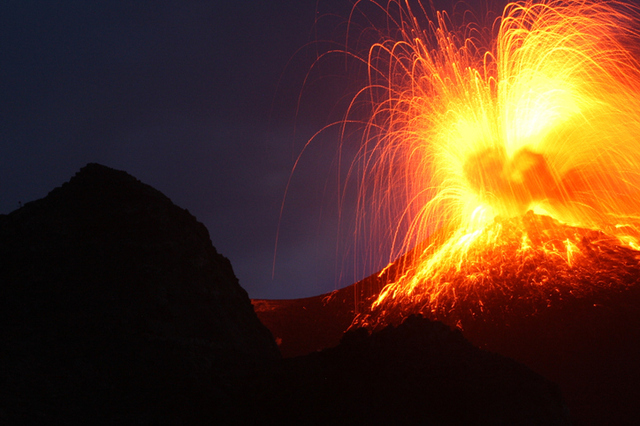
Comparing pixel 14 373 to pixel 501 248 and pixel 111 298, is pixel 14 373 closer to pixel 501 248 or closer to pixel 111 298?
pixel 111 298

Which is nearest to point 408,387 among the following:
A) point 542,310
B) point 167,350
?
point 167,350

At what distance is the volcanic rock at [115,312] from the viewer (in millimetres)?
15945

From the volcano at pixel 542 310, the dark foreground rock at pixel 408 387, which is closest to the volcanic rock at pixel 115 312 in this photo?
the dark foreground rock at pixel 408 387

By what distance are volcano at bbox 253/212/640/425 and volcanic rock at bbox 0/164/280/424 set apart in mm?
9052

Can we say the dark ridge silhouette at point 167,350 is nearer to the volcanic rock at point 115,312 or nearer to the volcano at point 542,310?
the volcanic rock at point 115,312

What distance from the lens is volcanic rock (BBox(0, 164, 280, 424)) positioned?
1595cm

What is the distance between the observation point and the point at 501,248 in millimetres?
36531

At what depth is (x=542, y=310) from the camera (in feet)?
92.6

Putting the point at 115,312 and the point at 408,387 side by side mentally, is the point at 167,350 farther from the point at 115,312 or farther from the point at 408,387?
the point at 408,387

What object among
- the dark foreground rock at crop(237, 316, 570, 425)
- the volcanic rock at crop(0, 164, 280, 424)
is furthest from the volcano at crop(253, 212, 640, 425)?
the volcanic rock at crop(0, 164, 280, 424)

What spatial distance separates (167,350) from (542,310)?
20.8m

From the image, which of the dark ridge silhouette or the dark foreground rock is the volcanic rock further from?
the dark foreground rock

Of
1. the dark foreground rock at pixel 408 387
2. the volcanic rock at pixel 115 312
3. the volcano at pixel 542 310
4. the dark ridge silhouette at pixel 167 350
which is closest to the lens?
the dark foreground rock at pixel 408 387

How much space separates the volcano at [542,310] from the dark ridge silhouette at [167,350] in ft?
26.5
